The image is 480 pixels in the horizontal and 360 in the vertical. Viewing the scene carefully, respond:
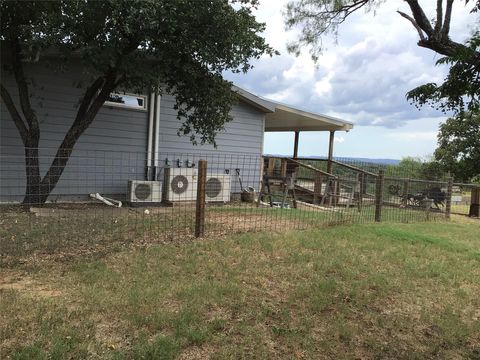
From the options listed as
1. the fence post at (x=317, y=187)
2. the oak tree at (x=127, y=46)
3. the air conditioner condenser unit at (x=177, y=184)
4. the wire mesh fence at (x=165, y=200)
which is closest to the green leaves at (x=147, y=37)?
the oak tree at (x=127, y=46)

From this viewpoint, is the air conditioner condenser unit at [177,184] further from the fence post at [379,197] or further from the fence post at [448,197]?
the fence post at [448,197]

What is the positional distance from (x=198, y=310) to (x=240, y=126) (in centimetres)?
969

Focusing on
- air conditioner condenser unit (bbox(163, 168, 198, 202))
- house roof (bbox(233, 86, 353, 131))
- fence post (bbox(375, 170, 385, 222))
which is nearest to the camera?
fence post (bbox(375, 170, 385, 222))

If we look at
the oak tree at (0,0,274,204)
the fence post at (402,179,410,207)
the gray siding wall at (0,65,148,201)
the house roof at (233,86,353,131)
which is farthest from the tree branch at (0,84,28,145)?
the fence post at (402,179,410,207)

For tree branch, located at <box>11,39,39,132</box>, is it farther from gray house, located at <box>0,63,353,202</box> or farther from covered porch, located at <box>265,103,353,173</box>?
covered porch, located at <box>265,103,353,173</box>

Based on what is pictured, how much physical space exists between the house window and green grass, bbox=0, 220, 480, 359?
563cm

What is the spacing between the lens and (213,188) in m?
11.5

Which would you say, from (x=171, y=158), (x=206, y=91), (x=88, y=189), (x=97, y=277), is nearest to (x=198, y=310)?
(x=97, y=277)

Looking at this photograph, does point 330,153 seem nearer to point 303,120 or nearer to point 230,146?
point 303,120

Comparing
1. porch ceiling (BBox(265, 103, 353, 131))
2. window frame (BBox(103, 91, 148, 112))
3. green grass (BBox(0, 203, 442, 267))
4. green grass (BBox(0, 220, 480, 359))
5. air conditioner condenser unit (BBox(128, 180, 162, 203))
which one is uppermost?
porch ceiling (BBox(265, 103, 353, 131))

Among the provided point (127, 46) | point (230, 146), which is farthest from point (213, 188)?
point (127, 46)

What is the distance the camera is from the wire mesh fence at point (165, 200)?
6435mm

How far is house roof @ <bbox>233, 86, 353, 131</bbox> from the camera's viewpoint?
13172 mm

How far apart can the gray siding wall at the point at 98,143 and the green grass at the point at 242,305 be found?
3.83 meters
